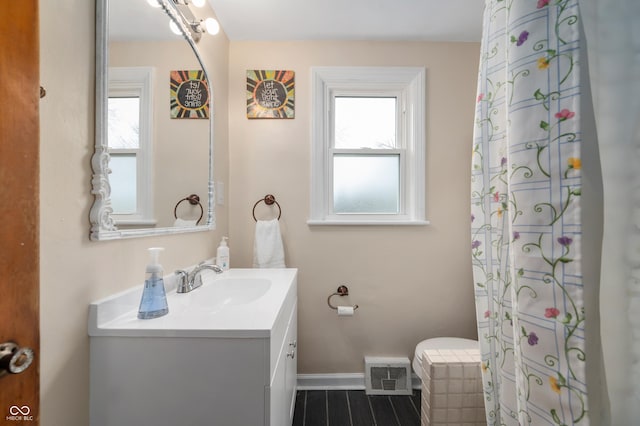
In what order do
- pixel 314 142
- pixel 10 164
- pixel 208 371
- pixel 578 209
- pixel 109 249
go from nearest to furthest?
pixel 10 164, pixel 578 209, pixel 208 371, pixel 109 249, pixel 314 142

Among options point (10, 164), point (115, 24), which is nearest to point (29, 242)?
point (10, 164)

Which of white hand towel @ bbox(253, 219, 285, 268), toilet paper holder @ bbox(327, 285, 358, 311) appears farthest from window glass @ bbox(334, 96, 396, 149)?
toilet paper holder @ bbox(327, 285, 358, 311)

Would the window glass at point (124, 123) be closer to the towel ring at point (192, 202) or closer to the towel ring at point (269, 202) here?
the towel ring at point (192, 202)

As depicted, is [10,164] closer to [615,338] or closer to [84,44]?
[84,44]

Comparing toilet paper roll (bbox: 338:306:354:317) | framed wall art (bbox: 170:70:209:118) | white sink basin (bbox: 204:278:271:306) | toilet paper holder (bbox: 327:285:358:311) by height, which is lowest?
toilet paper roll (bbox: 338:306:354:317)

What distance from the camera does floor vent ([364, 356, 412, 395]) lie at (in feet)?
5.35

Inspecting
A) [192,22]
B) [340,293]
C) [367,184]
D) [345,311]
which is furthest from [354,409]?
[192,22]

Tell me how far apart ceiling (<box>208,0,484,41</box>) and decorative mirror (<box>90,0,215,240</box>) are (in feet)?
1.36

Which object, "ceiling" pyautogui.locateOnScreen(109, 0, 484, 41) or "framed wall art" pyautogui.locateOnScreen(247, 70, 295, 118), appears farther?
"framed wall art" pyautogui.locateOnScreen(247, 70, 295, 118)

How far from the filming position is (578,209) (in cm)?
53

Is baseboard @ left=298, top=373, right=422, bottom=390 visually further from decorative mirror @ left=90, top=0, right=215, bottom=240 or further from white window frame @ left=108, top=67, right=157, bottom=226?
white window frame @ left=108, top=67, right=157, bottom=226

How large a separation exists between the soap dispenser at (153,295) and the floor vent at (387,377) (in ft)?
4.41

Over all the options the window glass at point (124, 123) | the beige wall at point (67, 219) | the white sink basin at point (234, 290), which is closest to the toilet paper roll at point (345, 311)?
the white sink basin at point (234, 290)

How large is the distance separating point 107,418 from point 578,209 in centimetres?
124
